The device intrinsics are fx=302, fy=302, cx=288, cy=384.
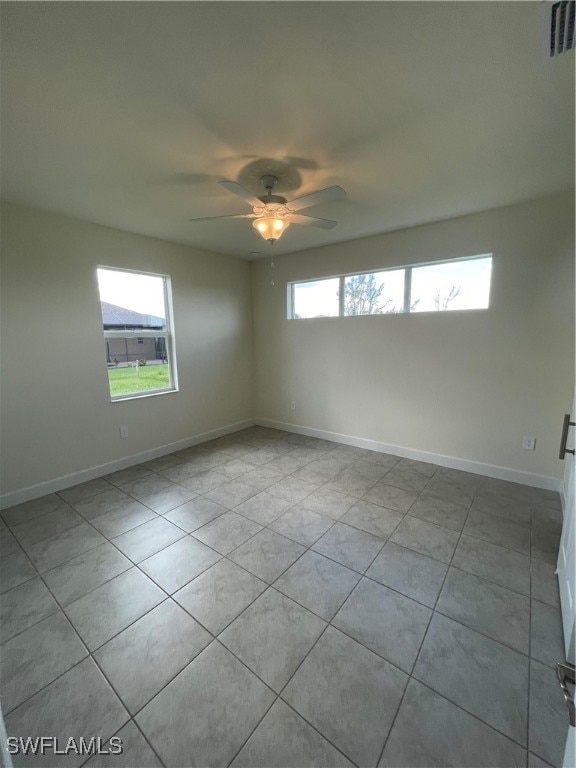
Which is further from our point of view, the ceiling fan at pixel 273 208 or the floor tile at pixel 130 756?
the ceiling fan at pixel 273 208

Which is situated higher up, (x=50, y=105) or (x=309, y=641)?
(x=50, y=105)

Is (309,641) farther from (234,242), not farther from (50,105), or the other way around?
(234,242)

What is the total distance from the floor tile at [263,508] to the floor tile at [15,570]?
1.37 meters

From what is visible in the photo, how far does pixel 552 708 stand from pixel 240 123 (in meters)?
2.98

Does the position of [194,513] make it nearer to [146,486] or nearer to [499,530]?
[146,486]

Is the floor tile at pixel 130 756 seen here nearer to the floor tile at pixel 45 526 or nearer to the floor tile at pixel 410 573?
the floor tile at pixel 410 573

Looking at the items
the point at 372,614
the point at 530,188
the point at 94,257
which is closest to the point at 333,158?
the point at 530,188

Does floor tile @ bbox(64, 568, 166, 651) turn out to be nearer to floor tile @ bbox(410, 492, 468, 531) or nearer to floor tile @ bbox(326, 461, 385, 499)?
floor tile @ bbox(326, 461, 385, 499)

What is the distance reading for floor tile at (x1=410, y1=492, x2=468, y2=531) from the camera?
235 centimetres

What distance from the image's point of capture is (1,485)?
260 cm

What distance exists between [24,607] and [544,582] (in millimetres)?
2966

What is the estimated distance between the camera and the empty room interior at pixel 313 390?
3.76 ft

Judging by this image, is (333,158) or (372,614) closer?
(372,614)

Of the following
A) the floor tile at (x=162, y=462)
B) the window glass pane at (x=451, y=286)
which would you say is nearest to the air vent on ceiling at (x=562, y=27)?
the window glass pane at (x=451, y=286)
